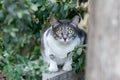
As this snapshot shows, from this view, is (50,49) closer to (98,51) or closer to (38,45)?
(38,45)

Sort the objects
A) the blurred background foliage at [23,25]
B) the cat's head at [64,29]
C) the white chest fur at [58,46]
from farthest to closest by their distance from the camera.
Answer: the white chest fur at [58,46] → the cat's head at [64,29] → the blurred background foliage at [23,25]

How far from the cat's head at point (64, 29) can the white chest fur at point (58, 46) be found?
69 mm

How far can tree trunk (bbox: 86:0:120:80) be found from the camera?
1589 mm

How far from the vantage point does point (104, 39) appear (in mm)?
1622

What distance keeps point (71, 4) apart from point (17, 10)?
1.55 meters

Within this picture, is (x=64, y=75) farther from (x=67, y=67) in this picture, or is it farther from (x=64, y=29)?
(x=64, y=29)

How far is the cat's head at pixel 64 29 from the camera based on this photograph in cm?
357

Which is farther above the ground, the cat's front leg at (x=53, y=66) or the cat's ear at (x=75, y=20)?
the cat's ear at (x=75, y=20)

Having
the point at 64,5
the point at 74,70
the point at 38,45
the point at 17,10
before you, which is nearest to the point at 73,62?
the point at 74,70

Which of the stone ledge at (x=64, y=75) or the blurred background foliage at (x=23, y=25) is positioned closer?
the blurred background foliage at (x=23, y=25)

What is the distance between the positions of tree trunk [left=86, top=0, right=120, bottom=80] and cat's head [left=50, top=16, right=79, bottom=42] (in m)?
1.88

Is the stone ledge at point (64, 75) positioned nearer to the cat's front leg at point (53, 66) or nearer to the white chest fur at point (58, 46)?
the cat's front leg at point (53, 66)

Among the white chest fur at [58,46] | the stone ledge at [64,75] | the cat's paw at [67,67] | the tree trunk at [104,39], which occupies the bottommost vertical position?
the stone ledge at [64,75]

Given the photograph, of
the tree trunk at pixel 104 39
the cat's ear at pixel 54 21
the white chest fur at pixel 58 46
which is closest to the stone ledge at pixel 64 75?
the white chest fur at pixel 58 46
